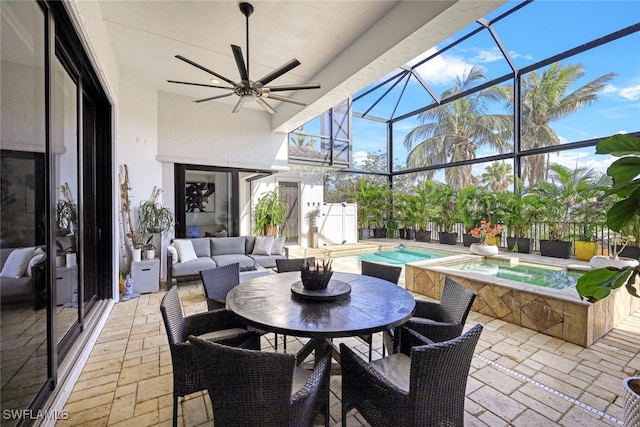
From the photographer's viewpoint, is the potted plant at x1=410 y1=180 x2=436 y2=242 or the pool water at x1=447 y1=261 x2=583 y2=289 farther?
the potted plant at x1=410 y1=180 x2=436 y2=242

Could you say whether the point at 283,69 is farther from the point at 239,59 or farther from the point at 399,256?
the point at 399,256

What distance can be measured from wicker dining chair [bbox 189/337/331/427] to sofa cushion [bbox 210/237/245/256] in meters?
4.92

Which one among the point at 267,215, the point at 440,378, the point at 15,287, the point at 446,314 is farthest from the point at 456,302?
the point at 267,215

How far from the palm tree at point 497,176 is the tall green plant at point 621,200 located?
8.66 m

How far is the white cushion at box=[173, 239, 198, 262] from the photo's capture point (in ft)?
16.9

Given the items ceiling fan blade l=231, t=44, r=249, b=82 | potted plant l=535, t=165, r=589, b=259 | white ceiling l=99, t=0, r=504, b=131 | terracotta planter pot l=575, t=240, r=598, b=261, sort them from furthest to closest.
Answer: potted plant l=535, t=165, r=589, b=259, terracotta planter pot l=575, t=240, r=598, b=261, white ceiling l=99, t=0, r=504, b=131, ceiling fan blade l=231, t=44, r=249, b=82

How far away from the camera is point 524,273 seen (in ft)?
16.7

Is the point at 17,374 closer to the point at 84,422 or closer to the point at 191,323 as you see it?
the point at 84,422

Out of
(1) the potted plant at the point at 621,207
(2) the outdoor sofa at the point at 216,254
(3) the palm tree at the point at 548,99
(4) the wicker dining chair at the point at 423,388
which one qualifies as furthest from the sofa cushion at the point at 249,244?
(3) the palm tree at the point at 548,99

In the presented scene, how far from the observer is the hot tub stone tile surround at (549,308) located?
298cm

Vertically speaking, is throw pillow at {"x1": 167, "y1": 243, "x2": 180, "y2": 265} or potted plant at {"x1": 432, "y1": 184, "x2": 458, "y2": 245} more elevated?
potted plant at {"x1": 432, "y1": 184, "x2": 458, "y2": 245}

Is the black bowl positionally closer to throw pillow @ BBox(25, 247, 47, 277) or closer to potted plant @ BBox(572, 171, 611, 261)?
throw pillow @ BBox(25, 247, 47, 277)

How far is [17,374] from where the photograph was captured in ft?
5.20

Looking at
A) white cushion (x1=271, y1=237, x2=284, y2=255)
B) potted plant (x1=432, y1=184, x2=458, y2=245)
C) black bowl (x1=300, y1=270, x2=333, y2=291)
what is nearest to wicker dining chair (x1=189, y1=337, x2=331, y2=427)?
black bowl (x1=300, y1=270, x2=333, y2=291)
